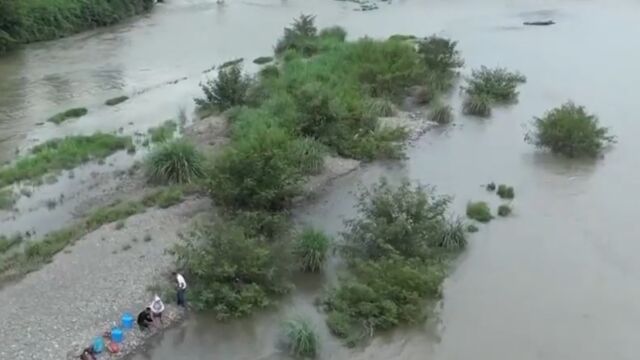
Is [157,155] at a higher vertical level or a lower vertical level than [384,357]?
higher

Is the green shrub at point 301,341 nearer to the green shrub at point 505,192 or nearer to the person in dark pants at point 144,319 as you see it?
the person in dark pants at point 144,319

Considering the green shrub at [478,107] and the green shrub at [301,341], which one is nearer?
the green shrub at [301,341]

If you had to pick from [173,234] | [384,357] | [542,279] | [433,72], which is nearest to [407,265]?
[384,357]

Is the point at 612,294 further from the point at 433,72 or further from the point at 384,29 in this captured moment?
the point at 384,29

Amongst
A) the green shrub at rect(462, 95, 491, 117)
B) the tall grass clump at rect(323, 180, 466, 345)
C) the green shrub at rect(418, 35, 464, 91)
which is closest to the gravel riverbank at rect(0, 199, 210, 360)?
the tall grass clump at rect(323, 180, 466, 345)

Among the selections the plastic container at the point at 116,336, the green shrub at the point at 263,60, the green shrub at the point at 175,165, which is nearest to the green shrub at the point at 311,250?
the plastic container at the point at 116,336

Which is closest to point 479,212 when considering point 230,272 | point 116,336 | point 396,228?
point 396,228
